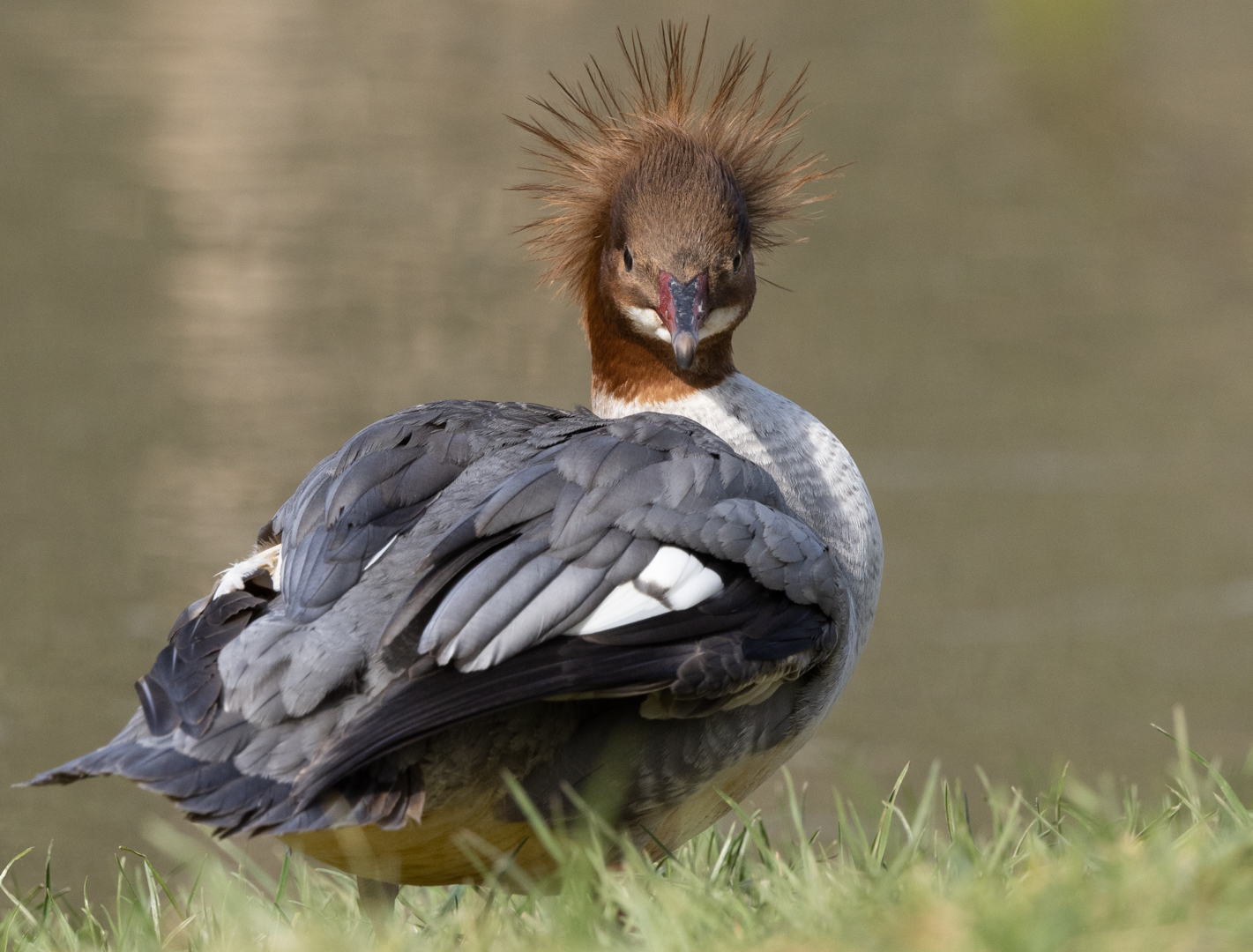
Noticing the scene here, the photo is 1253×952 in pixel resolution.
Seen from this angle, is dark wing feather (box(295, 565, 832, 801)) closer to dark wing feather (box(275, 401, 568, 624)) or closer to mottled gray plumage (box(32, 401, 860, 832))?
mottled gray plumage (box(32, 401, 860, 832))

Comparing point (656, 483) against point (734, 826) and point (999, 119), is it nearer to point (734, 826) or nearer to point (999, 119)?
point (734, 826)

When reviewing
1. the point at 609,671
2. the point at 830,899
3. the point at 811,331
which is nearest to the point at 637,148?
the point at 609,671

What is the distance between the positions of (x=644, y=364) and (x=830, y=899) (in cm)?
171

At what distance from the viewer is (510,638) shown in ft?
8.13

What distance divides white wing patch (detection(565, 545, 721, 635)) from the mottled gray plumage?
17mm

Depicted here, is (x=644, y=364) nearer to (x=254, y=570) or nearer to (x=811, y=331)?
(x=254, y=570)

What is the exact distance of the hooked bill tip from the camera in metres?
3.36

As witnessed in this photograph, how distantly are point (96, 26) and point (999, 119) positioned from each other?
24.7 ft

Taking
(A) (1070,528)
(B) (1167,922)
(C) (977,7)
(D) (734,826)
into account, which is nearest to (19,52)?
(C) (977,7)

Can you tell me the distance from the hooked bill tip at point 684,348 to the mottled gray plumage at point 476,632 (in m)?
0.21

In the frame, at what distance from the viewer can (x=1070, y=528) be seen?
254 inches

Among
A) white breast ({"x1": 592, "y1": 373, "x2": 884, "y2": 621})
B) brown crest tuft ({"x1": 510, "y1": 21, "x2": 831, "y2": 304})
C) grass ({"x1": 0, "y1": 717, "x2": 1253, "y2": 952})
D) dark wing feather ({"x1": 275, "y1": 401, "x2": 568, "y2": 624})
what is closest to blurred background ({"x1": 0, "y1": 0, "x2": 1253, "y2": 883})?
grass ({"x1": 0, "y1": 717, "x2": 1253, "y2": 952})

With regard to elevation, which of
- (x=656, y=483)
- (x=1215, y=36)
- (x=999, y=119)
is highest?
(x=1215, y=36)

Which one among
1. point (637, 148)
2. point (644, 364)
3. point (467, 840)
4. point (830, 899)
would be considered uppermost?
point (637, 148)
